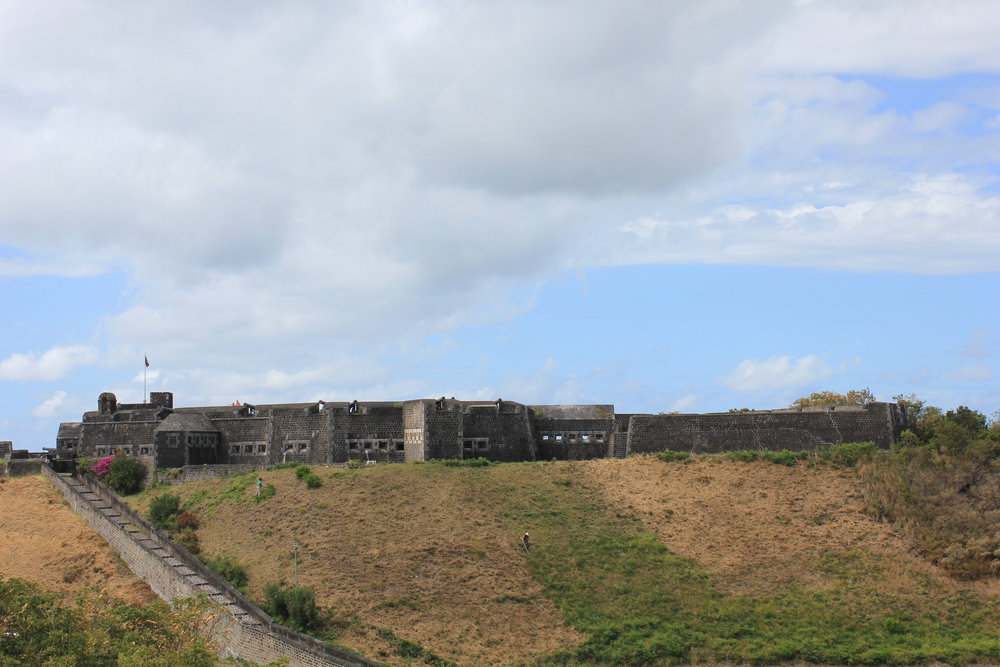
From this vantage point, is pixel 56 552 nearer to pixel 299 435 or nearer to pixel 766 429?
pixel 299 435

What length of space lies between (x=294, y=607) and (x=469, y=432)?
21369 millimetres

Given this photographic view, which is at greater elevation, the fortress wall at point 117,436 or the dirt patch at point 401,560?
the fortress wall at point 117,436

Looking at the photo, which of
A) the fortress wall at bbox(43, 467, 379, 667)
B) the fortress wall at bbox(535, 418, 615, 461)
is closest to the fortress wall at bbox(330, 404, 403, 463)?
the fortress wall at bbox(535, 418, 615, 461)

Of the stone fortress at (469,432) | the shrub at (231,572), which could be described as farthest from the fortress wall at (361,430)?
the shrub at (231,572)

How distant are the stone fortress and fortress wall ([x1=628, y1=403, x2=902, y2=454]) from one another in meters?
0.06

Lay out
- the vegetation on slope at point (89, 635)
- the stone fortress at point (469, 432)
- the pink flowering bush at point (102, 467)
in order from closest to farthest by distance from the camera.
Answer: the vegetation on slope at point (89, 635) → the stone fortress at point (469, 432) → the pink flowering bush at point (102, 467)

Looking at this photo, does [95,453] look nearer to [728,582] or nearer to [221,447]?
[221,447]

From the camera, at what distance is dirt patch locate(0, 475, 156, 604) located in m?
45.1

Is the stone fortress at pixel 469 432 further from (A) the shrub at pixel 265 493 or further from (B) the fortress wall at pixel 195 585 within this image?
(B) the fortress wall at pixel 195 585

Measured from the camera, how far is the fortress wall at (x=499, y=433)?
2349 inches

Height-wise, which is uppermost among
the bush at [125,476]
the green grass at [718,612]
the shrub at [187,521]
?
the bush at [125,476]

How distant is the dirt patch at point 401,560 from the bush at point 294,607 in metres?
1.23

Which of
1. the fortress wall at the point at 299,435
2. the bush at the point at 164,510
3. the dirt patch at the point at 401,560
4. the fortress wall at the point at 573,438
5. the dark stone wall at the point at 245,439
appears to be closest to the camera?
the dirt patch at the point at 401,560

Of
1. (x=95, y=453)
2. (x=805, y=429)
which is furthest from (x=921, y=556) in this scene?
(x=95, y=453)
